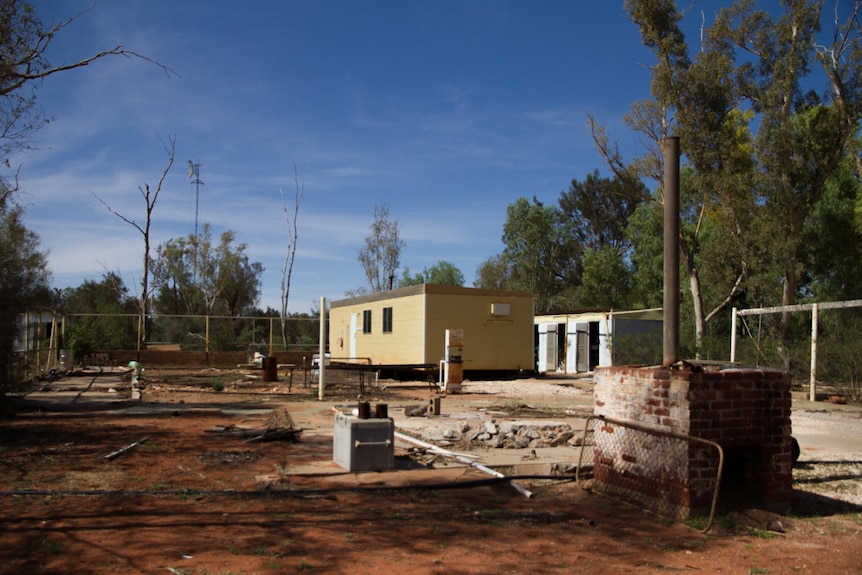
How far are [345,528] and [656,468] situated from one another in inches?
106

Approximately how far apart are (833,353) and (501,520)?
561 inches

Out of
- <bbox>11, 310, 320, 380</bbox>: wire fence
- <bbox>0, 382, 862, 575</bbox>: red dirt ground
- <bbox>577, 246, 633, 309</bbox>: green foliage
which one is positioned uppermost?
<bbox>577, 246, 633, 309</bbox>: green foliage

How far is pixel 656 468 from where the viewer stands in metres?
6.07

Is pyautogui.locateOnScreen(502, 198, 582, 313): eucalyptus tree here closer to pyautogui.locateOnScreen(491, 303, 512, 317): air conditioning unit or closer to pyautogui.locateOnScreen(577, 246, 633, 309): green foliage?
pyautogui.locateOnScreen(577, 246, 633, 309): green foliage

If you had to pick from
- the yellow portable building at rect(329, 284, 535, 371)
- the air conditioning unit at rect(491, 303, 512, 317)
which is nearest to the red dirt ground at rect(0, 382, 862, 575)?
the yellow portable building at rect(329, 284, 535, 371)

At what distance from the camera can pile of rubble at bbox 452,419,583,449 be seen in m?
9.30

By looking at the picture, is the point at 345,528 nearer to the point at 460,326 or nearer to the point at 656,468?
the point at 656,468

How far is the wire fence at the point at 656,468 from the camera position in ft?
18.9

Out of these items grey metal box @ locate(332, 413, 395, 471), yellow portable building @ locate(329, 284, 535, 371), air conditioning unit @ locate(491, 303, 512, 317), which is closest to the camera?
grey metal box @ locate(332, 413, 395, 471)

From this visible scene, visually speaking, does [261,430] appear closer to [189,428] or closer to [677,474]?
[189,428]

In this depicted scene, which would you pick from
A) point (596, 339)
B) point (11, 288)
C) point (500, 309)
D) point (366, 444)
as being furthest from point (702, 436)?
point (596, 339)

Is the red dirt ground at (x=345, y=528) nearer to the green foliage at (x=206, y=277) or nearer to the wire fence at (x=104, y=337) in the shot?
the wire fence at (x=104, y=337)

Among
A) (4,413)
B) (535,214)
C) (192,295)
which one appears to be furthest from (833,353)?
(192,295)

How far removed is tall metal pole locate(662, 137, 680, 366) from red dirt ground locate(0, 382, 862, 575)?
1.69 m
